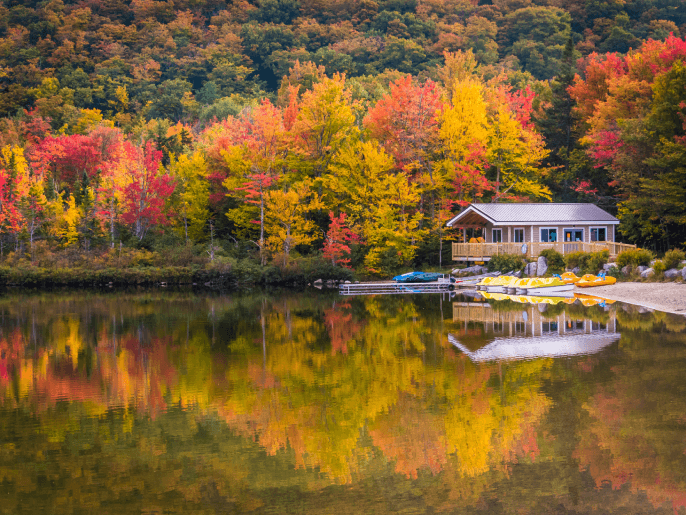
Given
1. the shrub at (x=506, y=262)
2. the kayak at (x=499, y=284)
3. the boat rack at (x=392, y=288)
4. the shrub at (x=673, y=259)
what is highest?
the shrub at (x=673, y=259)

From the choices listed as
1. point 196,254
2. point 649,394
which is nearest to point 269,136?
point 196,254

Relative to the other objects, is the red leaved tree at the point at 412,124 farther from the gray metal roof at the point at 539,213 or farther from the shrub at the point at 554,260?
the shrub at the point at 554,260

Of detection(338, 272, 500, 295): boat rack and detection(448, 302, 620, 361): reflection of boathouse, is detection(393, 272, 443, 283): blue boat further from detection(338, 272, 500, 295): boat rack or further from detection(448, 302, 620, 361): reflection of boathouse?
detection(448, 302, 620, 361): reflection of boathouse

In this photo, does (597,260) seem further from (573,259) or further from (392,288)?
(392,288)

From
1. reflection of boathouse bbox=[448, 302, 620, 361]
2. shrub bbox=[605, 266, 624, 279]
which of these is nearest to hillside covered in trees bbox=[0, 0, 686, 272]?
shrub bbox=[605, 266, 624, 279]

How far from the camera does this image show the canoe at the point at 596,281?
108 ft

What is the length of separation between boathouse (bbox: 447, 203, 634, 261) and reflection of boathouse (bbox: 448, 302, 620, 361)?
16.7 m

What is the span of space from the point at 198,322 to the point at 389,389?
13.0 metres

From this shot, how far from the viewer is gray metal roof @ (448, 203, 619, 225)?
41.2m

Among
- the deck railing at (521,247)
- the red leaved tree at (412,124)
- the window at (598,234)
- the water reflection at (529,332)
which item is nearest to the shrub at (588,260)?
the deck railing at (521,247)

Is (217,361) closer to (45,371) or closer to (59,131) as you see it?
(45,371)

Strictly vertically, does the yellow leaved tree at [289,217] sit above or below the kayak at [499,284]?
above

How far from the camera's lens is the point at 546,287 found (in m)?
32.8

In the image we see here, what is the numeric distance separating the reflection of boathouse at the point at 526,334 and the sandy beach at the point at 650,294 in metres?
3.15
